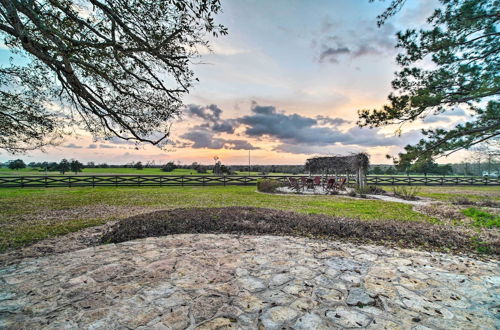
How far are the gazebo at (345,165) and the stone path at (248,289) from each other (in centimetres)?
1343

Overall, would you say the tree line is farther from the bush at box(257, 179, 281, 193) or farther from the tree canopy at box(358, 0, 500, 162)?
the tree canopy at box(358, 0, 500, 162)

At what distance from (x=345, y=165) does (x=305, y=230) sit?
15.6 meters

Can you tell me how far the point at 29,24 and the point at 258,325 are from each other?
6.26m

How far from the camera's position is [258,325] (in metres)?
2.19

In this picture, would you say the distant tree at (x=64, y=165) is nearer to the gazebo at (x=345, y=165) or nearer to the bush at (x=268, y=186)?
the bush at (x=268, y=186)

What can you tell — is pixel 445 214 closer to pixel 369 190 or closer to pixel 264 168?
pixel 369 190

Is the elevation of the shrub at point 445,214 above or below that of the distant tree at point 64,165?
below

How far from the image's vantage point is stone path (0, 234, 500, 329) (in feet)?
7.45

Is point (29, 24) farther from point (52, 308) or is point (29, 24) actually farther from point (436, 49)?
point (436, 49)

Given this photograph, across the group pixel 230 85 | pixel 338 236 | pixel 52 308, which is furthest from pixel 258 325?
pixel 230 85

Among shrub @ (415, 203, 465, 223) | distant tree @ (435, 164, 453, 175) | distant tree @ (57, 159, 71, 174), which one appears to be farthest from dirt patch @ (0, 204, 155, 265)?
distant tree @ (435, 164, 453, 175)

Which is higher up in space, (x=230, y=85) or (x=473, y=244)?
(x=230, y=85)

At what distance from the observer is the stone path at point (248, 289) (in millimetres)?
2271

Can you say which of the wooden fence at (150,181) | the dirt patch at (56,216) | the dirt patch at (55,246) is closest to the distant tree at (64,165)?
the wooden fence at (150,181)
